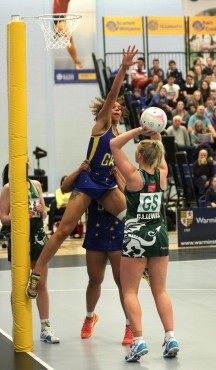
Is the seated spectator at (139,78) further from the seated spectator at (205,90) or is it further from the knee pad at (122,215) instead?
the knee pad at (122,215)

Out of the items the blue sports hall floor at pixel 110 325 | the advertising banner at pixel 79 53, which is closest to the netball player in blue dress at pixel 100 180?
the blue sports hall floor at pixel 110 325

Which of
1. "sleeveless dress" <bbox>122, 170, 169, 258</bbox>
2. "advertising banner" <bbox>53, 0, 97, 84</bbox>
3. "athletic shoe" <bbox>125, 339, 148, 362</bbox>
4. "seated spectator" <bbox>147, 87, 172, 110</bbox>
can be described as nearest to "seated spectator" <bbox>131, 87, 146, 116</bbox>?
"seated spectator" <bbox>147, 87, 172, 110</bbox>

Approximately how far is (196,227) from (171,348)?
9.09m

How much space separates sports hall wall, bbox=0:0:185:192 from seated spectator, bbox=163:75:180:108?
3924 mm

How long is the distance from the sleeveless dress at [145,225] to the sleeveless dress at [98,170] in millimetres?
832

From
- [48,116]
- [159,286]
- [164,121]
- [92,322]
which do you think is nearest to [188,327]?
[92,322]

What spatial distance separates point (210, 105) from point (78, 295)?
12615 millimetres

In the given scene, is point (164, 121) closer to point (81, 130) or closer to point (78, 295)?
point (78, 295)

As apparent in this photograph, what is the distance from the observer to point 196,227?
16484 mm

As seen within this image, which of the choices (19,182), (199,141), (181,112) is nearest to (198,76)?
(181,112)

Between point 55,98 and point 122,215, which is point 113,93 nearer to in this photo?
point 122,215

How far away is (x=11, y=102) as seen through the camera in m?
7.84

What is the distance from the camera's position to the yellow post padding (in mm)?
7773

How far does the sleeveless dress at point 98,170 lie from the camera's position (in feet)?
27.1
